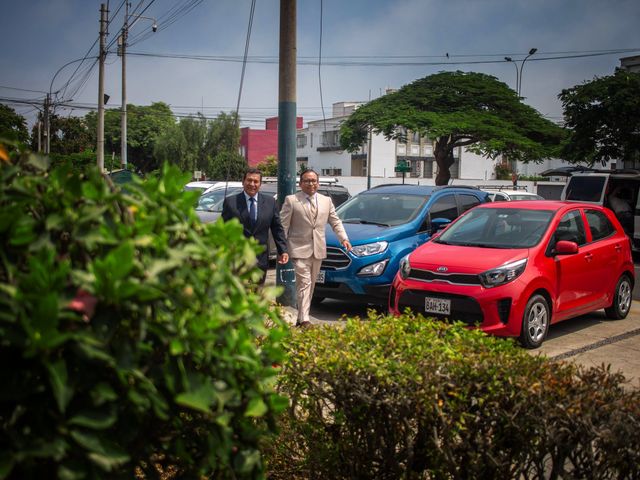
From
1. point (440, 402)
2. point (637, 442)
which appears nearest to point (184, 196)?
point (440, 402)

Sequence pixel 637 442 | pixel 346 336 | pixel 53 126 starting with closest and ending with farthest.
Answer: pixel 637 442 < pixel 346 336 < pixel 53 126

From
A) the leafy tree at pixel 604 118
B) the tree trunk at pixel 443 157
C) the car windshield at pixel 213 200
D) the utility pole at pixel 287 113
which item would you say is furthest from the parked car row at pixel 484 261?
the tree trunk at pixel 443 157

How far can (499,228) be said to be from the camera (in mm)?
9070

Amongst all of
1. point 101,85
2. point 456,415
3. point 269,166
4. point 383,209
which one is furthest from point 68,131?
point 456,415

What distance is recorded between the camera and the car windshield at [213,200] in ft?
54.1

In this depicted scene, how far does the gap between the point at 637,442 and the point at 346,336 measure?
4.62ft

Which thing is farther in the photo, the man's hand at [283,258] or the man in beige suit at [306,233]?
the man in beige suit at [306,233]

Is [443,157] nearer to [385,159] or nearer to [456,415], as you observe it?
[456,415]

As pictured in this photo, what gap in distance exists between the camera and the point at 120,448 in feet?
5.87

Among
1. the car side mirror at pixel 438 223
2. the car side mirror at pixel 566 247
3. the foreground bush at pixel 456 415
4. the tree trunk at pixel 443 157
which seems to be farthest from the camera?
the tree trunk at pixel 443 157

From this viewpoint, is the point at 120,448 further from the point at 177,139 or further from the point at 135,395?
the point at 177,139

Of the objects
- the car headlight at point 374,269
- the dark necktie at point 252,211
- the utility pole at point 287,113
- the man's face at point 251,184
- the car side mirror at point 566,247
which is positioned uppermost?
the utility pole at point 287,113

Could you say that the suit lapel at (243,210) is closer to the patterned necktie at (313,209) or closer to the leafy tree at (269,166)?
the patterned necktie at (313,209)

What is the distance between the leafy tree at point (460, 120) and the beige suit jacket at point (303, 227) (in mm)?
29614
